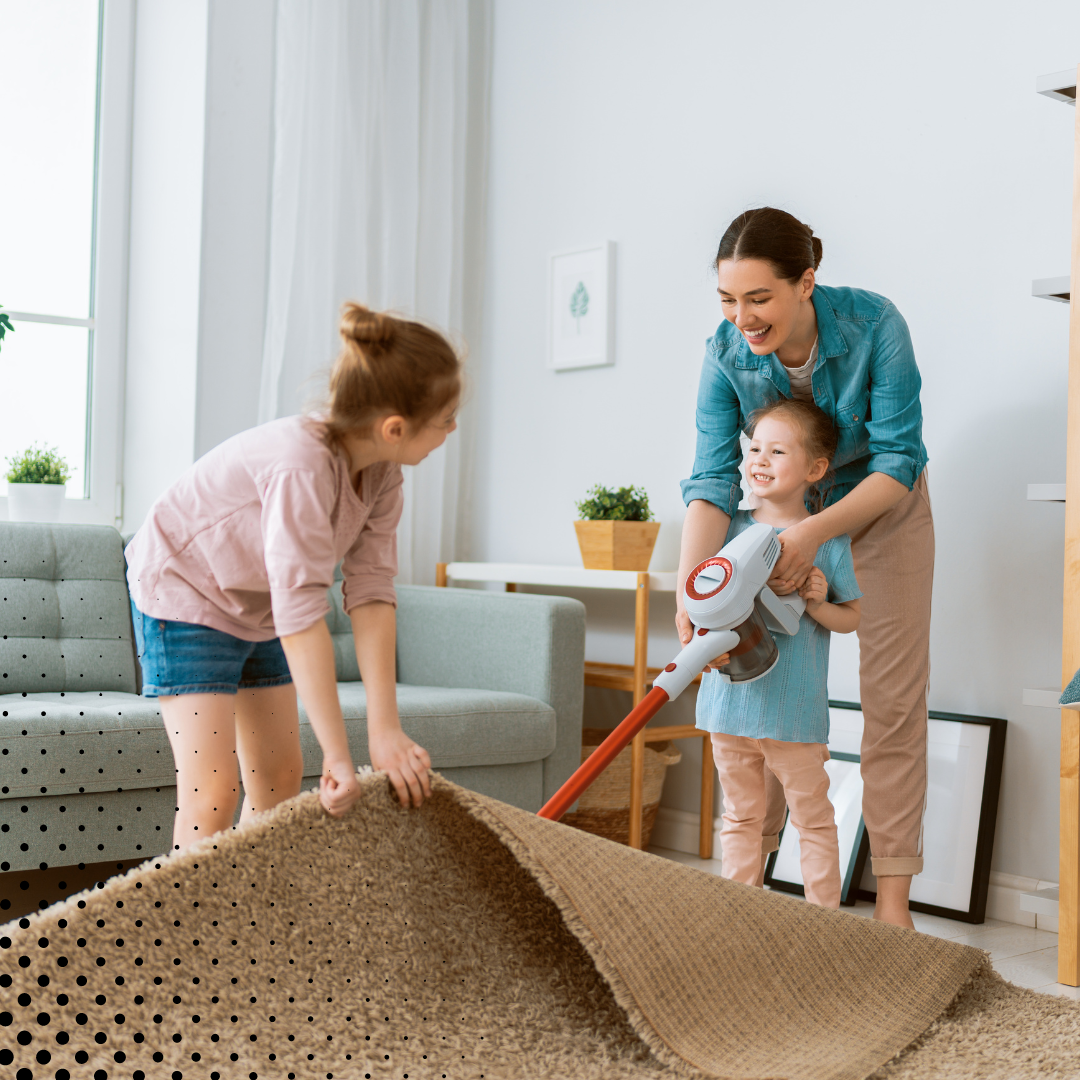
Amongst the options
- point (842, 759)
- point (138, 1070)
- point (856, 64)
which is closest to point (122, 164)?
point (856, 64)

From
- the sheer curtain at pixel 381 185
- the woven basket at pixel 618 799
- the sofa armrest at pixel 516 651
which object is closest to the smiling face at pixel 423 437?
the sofa armrest at pixel 516 651

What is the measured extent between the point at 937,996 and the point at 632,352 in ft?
6.38

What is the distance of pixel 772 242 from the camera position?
1.75 metres

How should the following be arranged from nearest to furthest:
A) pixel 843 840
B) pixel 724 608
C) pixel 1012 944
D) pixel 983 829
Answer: pixel 724 608 → pixel 1012 944 → pixel 983 829 → pixel 843 840

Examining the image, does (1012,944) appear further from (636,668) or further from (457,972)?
(457,972)

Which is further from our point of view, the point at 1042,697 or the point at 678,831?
the point at 678,831

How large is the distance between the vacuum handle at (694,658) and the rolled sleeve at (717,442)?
35 centimetres

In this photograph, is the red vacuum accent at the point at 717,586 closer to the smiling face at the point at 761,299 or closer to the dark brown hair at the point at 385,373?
the smiling face at the point at 761,299

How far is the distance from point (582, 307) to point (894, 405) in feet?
4.72

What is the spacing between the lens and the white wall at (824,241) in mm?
2279

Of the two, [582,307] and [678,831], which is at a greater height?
[582,307]

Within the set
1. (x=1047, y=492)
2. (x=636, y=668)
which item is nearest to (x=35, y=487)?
(x=636, y=668)

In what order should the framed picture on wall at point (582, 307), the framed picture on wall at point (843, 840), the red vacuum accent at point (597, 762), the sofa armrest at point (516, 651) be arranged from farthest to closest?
the framed picture on wall at point (582, 307) < the sofa armrest at point (516, 651) < the framed picture on wall at point (843, 840) < the red vacuum accent at point (597, 762)

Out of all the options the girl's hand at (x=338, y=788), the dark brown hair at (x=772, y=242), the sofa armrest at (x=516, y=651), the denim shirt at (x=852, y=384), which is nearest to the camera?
the girl's hand at (x=338, y=788)
